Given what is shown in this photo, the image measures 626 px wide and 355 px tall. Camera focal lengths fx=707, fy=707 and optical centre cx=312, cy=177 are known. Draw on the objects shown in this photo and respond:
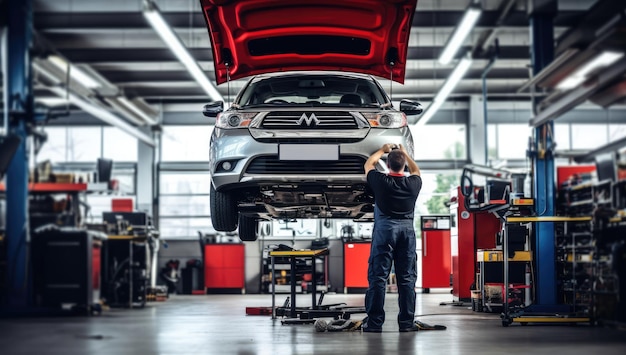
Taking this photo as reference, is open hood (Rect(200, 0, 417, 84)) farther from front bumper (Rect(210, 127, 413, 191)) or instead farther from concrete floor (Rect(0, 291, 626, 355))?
concrete floor (Rect(0, 291, 626, 355))

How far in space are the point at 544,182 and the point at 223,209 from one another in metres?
4.00

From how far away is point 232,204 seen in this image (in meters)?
4.86

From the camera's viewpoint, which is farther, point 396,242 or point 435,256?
point 435,256

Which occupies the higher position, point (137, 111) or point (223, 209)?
point (137, 111)

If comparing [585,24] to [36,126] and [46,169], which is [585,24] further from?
[46,169]

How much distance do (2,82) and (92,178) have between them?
1999 millimetres

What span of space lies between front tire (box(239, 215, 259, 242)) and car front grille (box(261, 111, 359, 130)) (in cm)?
145

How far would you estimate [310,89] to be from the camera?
529 centimetres

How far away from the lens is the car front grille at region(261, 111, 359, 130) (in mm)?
4469

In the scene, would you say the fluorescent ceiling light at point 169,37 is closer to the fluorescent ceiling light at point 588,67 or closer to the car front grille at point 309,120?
the car front grille at point 309,120

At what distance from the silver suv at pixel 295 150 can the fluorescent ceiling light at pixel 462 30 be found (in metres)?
2.93

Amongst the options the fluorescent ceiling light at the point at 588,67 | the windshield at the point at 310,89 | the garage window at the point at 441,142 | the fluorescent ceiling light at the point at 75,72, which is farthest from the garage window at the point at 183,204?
the fluorescent ceiling light at the point at 588,67

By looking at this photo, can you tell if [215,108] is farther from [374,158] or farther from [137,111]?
[137,111]

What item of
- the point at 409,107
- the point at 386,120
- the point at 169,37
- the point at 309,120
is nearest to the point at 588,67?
the point at 386,120
